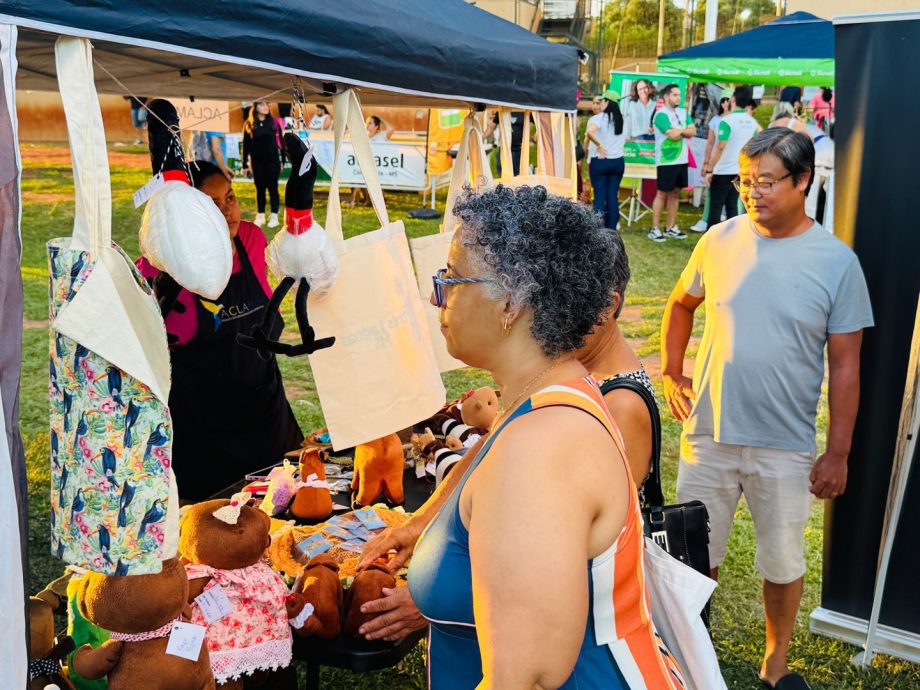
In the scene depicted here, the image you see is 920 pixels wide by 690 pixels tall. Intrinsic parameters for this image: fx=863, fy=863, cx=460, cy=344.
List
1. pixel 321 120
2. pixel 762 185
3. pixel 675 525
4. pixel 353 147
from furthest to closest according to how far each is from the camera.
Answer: pixel 321 120, pixel 762 185, pixel 353 147, pixel 675 525

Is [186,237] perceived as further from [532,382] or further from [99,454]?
[532,382]

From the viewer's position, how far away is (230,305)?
3797 millimetres

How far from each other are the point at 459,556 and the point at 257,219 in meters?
11.5

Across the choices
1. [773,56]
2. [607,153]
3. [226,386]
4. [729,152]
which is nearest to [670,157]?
[607,153]

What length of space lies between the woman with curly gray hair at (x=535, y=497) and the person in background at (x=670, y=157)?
11.4m

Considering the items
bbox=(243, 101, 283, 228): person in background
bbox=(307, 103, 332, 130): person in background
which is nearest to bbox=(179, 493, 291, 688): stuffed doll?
bbox=(243, 101, 283, 228): person in background

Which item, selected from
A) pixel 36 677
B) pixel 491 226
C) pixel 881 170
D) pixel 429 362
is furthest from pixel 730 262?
pixel 36 677

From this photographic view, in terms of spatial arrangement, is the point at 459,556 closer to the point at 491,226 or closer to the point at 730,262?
the point at 491,226

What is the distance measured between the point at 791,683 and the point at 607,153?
382 inches

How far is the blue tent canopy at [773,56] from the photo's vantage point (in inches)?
399

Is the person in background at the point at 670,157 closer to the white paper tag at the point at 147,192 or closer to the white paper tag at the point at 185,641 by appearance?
the white paper tag at the point at 147,192

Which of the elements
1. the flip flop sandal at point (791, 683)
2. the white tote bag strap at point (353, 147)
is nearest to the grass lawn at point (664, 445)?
the flip flop sandal at point (791, 683)

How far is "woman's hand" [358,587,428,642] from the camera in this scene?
241cm

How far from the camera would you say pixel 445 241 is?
3428mm
